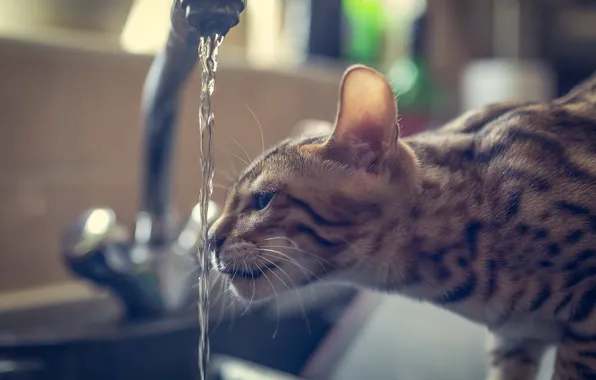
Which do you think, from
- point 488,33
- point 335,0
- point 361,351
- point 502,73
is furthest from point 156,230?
point 488,33

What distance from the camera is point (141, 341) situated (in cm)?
68

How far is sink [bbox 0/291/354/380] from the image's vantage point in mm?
644

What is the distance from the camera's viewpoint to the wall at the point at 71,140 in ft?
2.98

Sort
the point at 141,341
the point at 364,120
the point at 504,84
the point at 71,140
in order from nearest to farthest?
the point at 364,120 → the point at 141,341 → the point at 71,140 → the point at 504,84

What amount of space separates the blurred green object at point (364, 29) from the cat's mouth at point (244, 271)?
3.33 feet

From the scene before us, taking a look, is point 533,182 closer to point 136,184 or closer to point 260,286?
point 260,286

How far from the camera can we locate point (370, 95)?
48 centimetres

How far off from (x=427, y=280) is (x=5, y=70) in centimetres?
64

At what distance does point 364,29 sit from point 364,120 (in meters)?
1.11

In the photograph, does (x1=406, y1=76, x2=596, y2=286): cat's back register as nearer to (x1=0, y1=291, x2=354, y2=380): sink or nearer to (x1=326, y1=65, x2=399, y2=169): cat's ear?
(x1=326, y1=65, x2=399, y2=169): cat's ear

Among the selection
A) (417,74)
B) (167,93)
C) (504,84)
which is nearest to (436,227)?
(167,93)

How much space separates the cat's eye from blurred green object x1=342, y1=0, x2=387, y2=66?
995mm

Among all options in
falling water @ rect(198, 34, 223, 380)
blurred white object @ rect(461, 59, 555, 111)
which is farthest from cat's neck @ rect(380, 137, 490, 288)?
blurred white object @ rect(461, 59, 555, 111)

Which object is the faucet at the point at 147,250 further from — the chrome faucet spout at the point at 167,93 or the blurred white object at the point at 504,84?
the blurred white object at the point at 504,84
